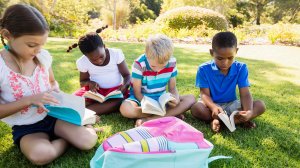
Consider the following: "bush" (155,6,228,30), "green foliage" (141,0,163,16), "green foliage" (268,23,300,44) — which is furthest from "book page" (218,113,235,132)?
"green foliage" (141,0,163,16)

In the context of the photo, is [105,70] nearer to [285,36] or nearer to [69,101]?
[69,101]

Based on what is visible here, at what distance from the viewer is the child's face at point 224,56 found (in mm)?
2803

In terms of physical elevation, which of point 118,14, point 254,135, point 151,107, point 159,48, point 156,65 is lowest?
point 254,135

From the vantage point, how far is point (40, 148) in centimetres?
218

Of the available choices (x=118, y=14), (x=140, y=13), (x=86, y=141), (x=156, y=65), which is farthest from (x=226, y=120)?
(x=140, y=13)

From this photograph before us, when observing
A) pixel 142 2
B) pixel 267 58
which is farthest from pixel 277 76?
pixel 142 2

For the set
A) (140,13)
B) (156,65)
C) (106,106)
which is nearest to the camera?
(156,65)

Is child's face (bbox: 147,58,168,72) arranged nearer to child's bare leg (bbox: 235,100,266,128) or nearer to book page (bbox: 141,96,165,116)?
book page (bbox: 141,96,165,116)

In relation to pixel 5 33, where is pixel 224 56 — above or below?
below

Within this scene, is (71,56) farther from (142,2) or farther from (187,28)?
(142,2)

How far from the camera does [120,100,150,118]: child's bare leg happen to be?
298 centimetres

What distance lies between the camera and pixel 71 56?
253 inches

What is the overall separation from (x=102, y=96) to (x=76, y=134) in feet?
2.31

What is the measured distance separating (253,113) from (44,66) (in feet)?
6.31
